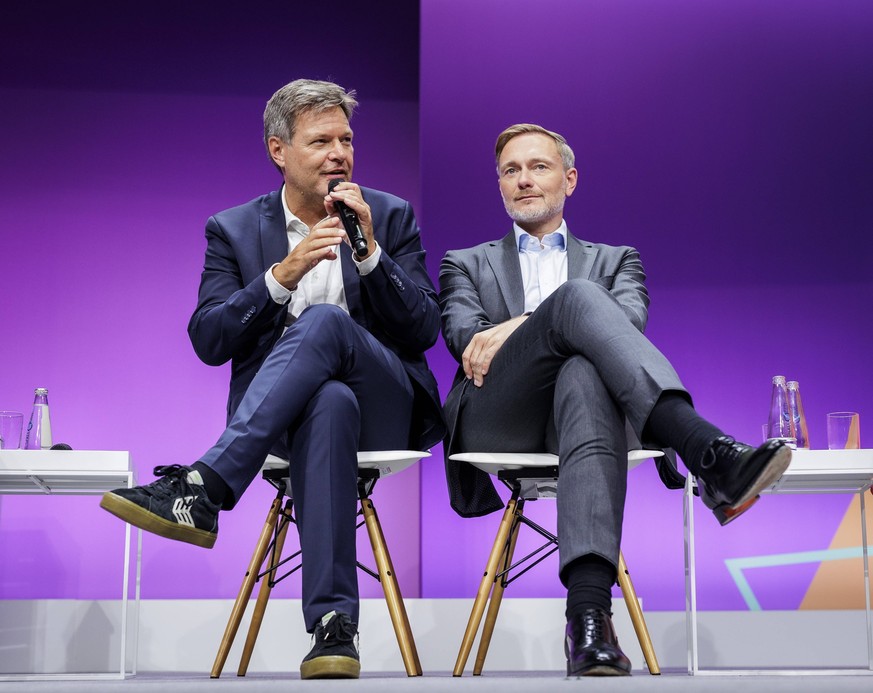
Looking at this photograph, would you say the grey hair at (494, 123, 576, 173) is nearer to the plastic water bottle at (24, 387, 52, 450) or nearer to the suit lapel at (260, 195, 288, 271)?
the suit lapel at (260, 195, 288, 271)

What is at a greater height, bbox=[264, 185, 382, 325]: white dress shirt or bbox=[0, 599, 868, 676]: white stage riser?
bbox=[264, 185, 382, 325]: white dress shirt

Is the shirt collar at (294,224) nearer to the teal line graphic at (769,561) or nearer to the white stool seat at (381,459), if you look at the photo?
the white stool seat at (381,459)

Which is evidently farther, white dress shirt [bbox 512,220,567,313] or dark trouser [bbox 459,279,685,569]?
white dress shirt [bbox 512,220,567,313]

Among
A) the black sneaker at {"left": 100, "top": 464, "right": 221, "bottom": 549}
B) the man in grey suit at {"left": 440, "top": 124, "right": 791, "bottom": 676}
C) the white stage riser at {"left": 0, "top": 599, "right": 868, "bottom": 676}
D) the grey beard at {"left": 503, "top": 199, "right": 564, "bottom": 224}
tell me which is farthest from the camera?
the white stage riser at {"left": 0, "top": 599, "right": 868, "bottom": 676}

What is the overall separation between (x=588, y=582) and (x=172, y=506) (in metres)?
0.74

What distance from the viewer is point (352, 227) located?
2543 millimetres

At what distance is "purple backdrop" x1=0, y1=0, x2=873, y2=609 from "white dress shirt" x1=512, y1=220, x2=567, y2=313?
87cm

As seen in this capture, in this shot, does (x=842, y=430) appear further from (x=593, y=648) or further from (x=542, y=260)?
(x=593, y=648)

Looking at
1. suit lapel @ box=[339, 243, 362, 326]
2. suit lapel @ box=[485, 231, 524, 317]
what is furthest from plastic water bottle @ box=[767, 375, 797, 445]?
suit lapel @ box=[339, 243, 362, 326]

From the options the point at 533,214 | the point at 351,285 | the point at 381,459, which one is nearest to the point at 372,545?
the point at 381,459

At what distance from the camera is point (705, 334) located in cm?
412

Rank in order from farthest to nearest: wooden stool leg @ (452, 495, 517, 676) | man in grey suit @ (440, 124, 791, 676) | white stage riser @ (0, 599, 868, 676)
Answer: white stage riser @ (0, 599, 868, 676)
wooden stool leg @ (452, 495, 517, 676)
man in grey suit @ (440, 124, 791, 676)

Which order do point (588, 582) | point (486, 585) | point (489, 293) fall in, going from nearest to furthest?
point (588, 582), point (486, 585), point (489, 293)

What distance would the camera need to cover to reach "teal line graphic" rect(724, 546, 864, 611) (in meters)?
4.01
